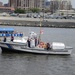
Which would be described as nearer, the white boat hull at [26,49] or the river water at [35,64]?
the river water at [35,64]

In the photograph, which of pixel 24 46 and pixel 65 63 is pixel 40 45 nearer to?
pixel 24 46

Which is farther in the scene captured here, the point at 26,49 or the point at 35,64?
the point at 26,49

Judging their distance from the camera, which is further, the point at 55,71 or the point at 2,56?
the point at 2,56

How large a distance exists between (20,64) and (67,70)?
5.49 meters

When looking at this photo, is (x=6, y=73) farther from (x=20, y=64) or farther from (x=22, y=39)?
(x=22, y=39)

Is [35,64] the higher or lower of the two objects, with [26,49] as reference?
lower

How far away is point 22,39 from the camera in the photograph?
50531mm

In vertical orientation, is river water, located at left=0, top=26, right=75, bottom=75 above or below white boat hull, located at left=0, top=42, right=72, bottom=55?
below

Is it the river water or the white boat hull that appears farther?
the white boat hull

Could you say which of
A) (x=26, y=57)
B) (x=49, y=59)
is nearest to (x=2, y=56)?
(x=26, y=57)

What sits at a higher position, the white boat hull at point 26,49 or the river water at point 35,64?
the white boat hull at point 26,49

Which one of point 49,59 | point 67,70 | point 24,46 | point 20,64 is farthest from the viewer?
point 24,46

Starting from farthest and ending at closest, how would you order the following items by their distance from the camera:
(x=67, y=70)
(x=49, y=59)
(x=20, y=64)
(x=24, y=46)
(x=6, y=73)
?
(x=24, y=46), (x=49, y=59), (x=20, y=64), (x=67, y=70), (x=6, y=73)

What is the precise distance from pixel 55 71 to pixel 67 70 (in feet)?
4.87
